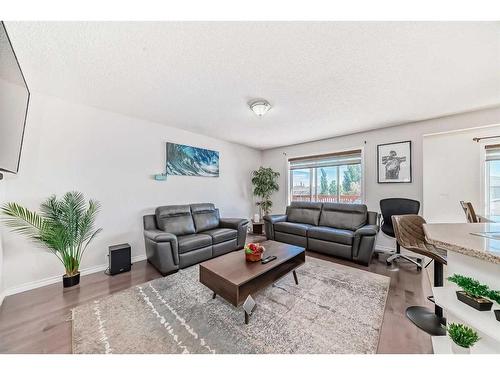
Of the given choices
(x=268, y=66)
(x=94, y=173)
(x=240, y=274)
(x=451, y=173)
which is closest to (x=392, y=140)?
(x=451, y=173)

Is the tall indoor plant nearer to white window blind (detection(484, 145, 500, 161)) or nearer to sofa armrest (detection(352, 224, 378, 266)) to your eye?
sofa armrest (detection(352, 224, 378, 266))

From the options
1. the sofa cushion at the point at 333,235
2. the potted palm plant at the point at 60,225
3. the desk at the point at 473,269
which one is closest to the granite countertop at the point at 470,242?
the desk at the point at 473,269

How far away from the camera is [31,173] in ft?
7.43

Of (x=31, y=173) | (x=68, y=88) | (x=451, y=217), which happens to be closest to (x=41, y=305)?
(x=31, y=173)

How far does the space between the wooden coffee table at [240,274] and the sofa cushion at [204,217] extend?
136 centimetres

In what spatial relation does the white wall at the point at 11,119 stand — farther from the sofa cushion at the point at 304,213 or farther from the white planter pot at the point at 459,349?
the sofa cushion at the point at 304,213

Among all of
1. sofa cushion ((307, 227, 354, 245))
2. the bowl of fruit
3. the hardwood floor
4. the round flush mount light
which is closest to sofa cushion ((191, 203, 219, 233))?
the hardwood floor

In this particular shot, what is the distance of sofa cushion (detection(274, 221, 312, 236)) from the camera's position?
141 inches

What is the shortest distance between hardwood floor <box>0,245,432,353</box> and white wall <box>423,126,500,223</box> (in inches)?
54.4

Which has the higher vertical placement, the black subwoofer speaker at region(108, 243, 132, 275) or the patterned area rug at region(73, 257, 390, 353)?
the black subwoofer speaker at region(108, 243, 132, 275)

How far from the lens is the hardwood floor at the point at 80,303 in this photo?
1391 mm

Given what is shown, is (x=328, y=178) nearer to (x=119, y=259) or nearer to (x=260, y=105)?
(x=260, y=105)

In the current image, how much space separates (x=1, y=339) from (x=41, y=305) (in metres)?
0.47
